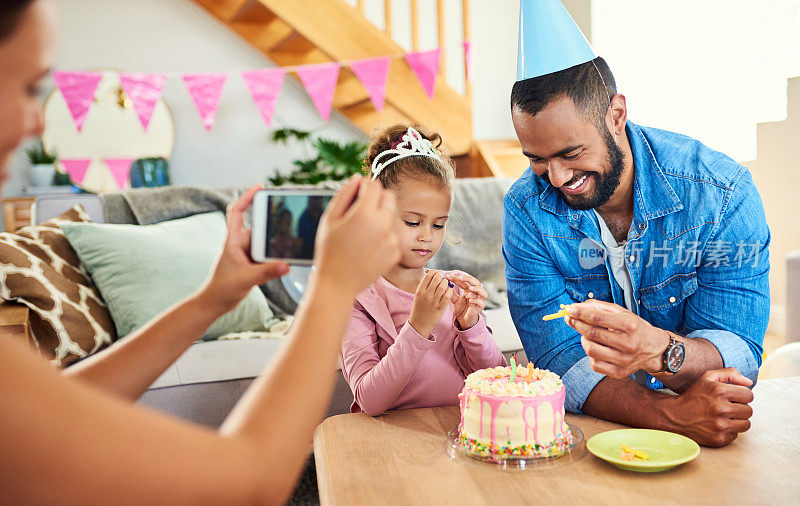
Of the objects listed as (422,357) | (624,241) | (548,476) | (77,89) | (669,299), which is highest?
(77,89)

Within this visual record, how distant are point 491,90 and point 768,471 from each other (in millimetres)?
4559

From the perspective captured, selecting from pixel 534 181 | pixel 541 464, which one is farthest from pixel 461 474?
pixel 534 181

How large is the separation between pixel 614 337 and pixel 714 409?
7.2 inches

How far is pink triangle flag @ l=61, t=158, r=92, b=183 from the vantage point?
177 inches

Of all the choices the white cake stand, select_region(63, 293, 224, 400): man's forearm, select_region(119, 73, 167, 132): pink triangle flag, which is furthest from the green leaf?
select_region(63, 293, 224, 400): man's forearm

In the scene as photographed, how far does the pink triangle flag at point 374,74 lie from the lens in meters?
4.36

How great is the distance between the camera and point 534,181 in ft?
5.05

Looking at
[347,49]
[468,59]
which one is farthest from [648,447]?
[468,59]

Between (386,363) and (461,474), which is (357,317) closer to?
(386,363)

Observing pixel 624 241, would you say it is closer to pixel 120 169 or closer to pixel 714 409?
pixel 714 409

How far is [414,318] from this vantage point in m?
1.35

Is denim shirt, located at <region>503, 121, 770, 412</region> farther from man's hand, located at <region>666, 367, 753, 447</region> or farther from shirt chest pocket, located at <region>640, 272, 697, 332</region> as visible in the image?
man's hand, located at <region>666, 367, 753, 447</region>

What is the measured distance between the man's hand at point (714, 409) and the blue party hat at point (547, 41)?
0.65 meters

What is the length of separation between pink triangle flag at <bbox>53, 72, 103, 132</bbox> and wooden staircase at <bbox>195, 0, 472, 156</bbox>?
1.00 metres
